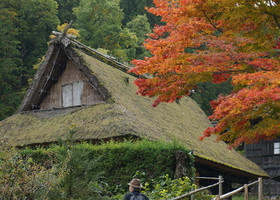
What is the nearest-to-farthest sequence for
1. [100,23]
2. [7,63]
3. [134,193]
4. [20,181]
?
[134,193] → [20,181] → [7,63] → [100,23]

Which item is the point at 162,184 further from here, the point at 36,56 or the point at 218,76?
the point at 36,56

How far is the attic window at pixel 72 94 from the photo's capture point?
1656 centimetres

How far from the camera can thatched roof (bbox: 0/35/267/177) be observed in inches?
542

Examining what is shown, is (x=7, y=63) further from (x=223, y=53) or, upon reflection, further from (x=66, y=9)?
(x=223, y=53)

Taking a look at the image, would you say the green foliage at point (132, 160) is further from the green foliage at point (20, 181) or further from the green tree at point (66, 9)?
the green tree at point (66, 9)

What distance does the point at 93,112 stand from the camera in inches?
587

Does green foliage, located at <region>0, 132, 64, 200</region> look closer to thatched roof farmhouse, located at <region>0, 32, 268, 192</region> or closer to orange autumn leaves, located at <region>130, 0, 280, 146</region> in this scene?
orange autumn leaves, located at <region>130, 0, 280, 146</region>

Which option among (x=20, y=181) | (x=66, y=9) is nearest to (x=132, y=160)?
(x=20, y=181)

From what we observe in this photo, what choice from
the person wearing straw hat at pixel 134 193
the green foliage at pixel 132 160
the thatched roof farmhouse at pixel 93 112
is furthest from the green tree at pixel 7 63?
the person wearing straw hat at pixel 134 193

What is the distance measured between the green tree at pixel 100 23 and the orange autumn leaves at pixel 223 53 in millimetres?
19606

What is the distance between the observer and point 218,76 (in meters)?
12.0

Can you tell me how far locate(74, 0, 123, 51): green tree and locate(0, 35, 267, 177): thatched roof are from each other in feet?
37.6

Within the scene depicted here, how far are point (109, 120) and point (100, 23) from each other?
64.1 feet

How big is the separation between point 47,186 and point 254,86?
17.7 ft
